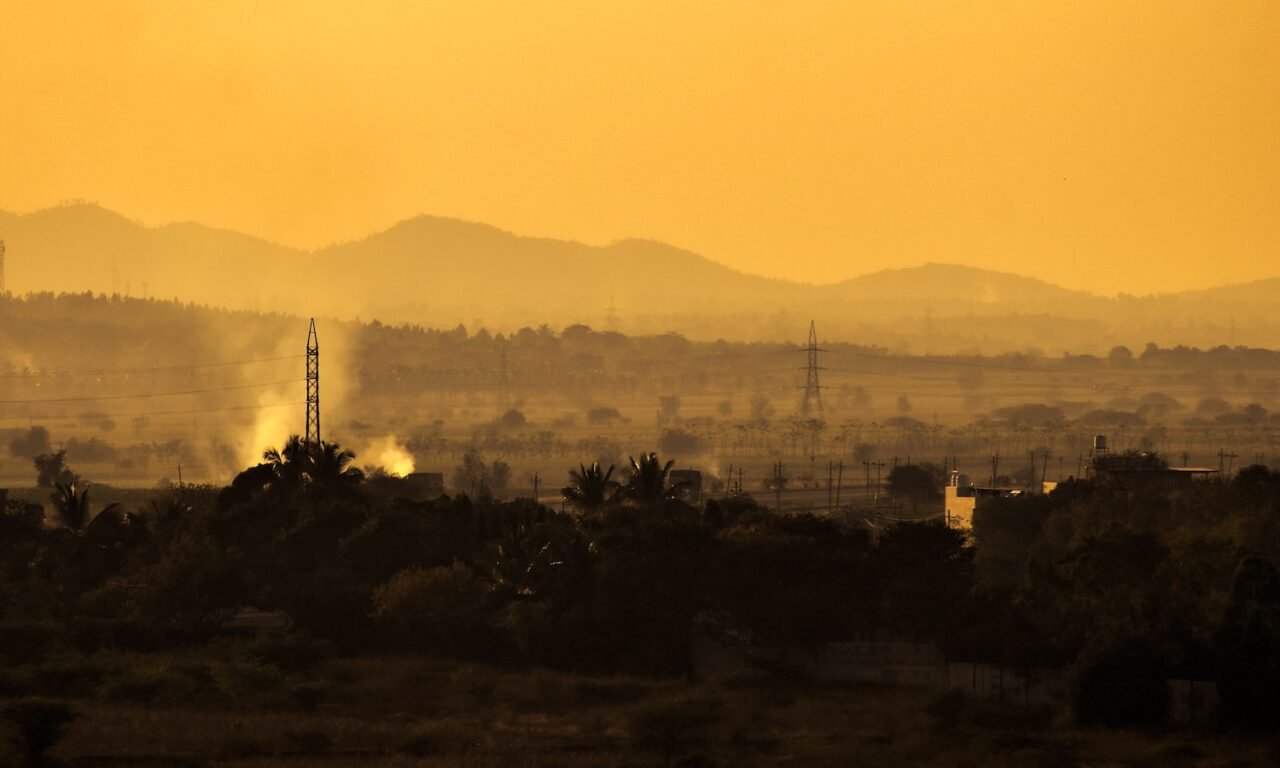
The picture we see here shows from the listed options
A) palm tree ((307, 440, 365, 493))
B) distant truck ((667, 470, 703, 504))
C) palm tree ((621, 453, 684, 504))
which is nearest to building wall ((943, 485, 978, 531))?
distant truck ((667, 470, 703, 504))

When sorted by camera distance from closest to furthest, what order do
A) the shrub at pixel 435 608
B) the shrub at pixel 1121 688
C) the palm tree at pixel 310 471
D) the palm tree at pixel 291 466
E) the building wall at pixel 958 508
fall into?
the shrub at pixel 1121 688 < the shrub at pixel 435 608 < the palm tree at pixel 310 471 < the palm tree at pixel 291 466 < the building wall at pixel 958 508

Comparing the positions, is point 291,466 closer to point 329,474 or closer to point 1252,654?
point 329,474

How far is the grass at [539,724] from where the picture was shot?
63.8 meters

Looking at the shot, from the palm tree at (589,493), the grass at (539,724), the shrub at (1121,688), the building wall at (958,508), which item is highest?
the palm tree at (589,493)

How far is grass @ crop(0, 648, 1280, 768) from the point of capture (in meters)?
63.8

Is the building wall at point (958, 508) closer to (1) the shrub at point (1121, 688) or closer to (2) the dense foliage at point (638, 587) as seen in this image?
(2) the dense foliage at point (638, 587)

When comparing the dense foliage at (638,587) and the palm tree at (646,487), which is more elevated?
the palm tree at (646,487)

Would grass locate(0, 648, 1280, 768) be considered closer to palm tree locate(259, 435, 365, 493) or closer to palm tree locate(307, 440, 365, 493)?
palm tree locate(259, 435, 365, 493)

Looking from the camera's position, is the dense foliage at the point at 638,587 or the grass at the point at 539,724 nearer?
the grass at the point at 539,724

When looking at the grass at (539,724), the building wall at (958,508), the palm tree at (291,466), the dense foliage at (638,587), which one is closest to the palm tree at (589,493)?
the dense foliage at (638,587)

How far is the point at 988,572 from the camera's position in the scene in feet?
309

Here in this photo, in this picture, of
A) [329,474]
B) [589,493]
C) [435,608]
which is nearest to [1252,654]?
[435,608]

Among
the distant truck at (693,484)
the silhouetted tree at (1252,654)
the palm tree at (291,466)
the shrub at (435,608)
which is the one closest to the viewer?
the silhouetted tree at (1252,654)

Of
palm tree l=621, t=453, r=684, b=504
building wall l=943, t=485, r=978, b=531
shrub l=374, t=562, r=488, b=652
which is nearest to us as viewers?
shrub l=374, t=562, r=488, b=652
